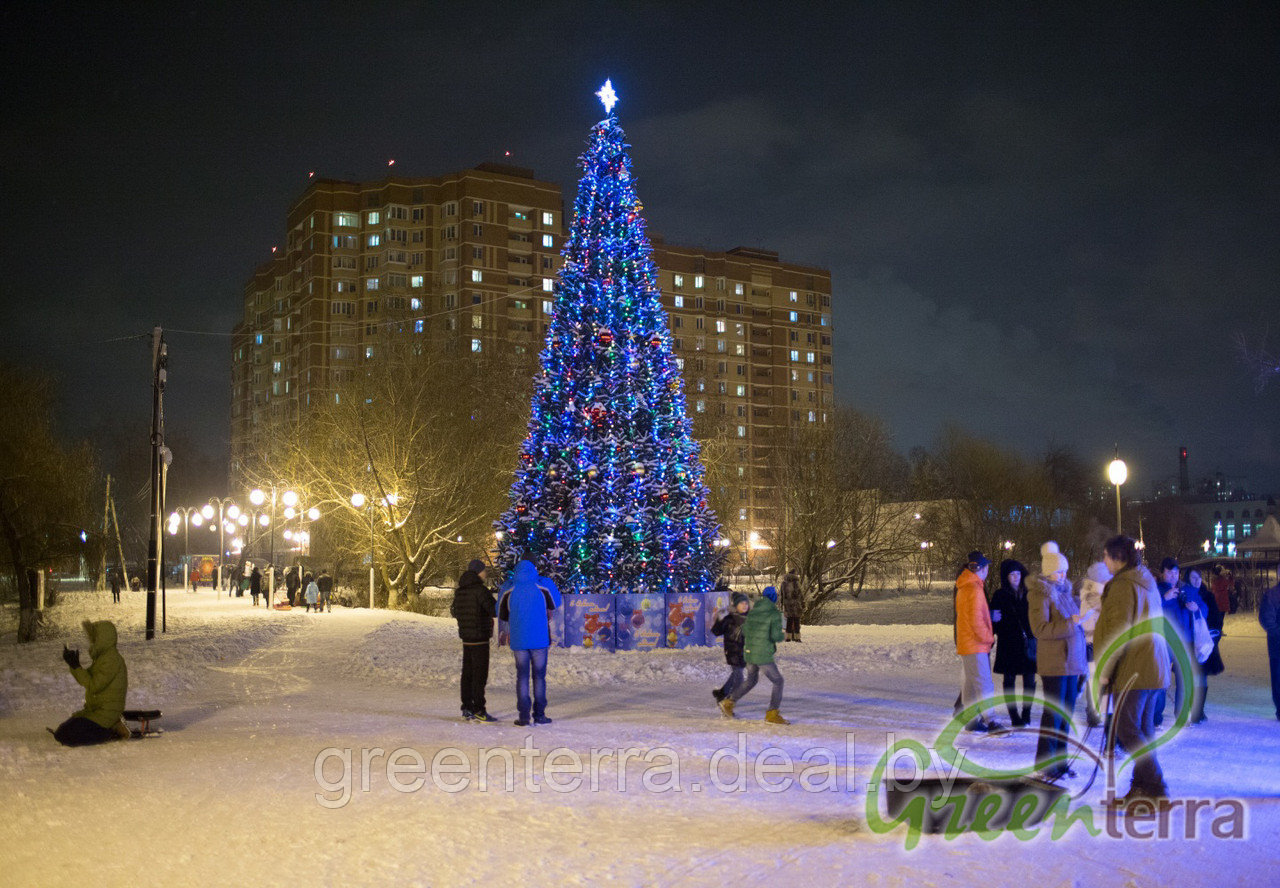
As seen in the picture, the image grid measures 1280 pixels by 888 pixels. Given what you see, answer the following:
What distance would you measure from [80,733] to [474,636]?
13.2 feet

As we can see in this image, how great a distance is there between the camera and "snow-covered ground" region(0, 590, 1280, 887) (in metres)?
5.93

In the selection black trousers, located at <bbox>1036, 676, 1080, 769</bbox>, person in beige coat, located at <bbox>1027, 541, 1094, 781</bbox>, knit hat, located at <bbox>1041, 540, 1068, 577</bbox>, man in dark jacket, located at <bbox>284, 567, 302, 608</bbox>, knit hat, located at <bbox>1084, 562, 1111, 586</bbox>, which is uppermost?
knit hat, located at <bbox>1041, 540, 1068, 577</bbox>

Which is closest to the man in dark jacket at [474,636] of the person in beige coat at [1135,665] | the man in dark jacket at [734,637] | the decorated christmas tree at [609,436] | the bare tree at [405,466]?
the man in dark jacket at [734,637]

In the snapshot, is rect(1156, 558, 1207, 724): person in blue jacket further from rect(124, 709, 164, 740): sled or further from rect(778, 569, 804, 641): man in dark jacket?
rect(778, 569, 804, 641): man in dark jacket

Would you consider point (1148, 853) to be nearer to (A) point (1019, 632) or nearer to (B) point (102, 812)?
(A) point (1019, 632)

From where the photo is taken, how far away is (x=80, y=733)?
1037cm

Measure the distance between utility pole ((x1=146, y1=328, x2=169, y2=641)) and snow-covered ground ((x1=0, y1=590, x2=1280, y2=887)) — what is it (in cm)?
748

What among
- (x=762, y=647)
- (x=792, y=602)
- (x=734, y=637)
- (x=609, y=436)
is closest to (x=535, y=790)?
(x=762, y=647)

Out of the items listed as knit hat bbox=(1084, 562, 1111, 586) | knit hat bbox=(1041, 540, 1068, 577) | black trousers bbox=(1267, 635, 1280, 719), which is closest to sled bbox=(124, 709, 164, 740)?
knit hat bbox=(1041, 540, 1068, 577)

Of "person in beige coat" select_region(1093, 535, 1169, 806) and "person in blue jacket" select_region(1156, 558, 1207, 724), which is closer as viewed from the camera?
"person in beige coat" select_region(1093, 535, 1169, 806)

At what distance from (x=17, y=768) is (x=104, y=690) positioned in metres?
1.44

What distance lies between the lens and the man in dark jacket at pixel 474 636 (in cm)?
1213

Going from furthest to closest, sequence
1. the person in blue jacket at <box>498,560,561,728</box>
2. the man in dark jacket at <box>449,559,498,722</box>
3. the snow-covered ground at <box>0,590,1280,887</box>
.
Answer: the man in dark jacket at <box>449,559,498,722</box> < the person in blue jacket at <box>498,560,561,728</box> < the snow-covered ground at <box>0,590,1280,887</box>

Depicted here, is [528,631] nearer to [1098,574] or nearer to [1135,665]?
[1098,574]
